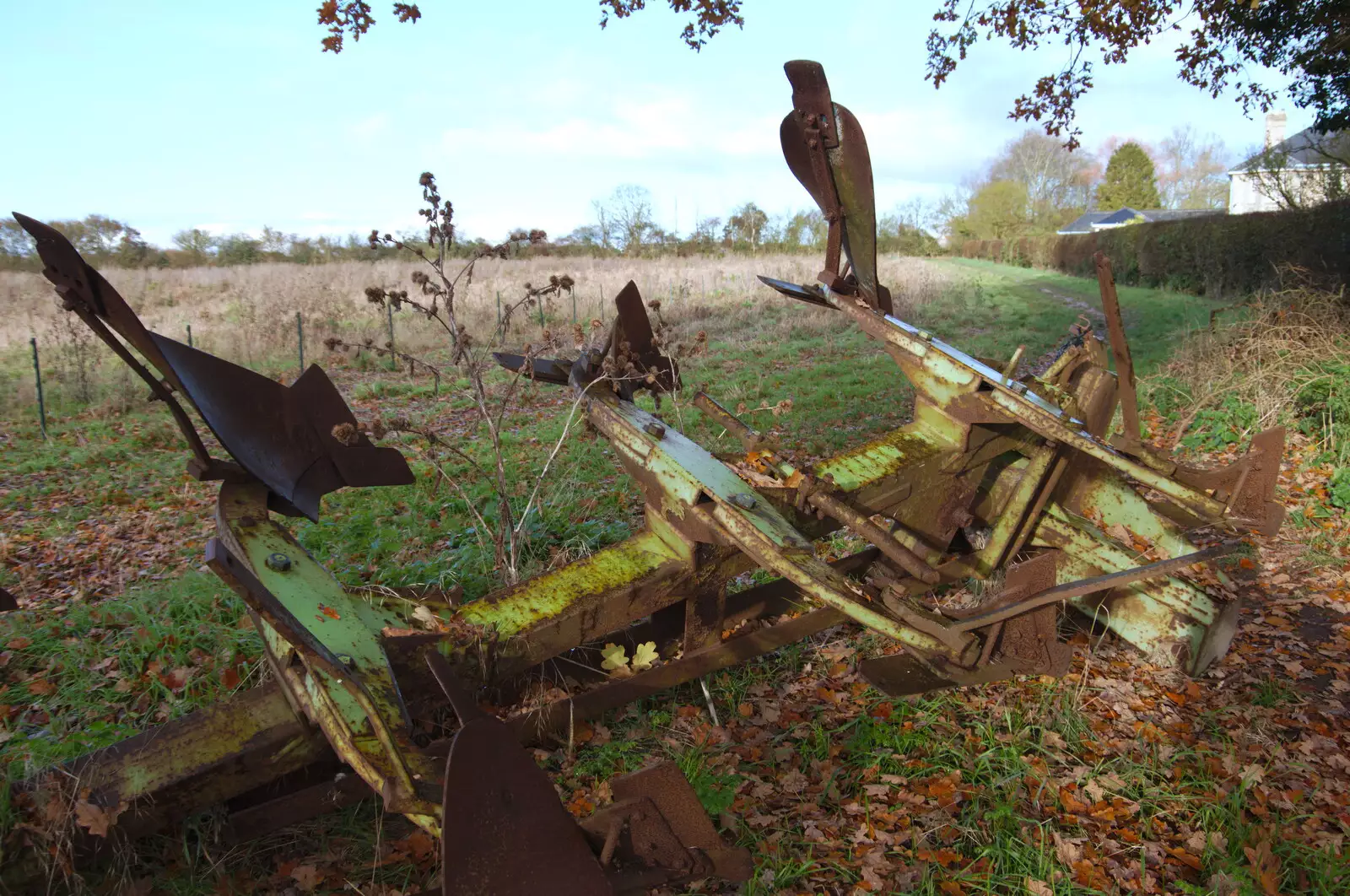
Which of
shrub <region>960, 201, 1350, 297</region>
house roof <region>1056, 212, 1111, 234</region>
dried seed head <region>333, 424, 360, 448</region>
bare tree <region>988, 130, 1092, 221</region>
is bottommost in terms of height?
dried seed head <region>333, 424, 360, 448</region>

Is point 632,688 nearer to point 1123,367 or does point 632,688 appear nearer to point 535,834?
point 535,834

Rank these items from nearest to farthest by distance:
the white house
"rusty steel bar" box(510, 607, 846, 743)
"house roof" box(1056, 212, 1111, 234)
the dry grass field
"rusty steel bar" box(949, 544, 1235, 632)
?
"rusty steel bar" box(949, 544, 1235, 632) < "rusty steel bar" box(510, 607, 846, 743) < the dry grass field < the white house < "house roof" box(1056, 212, 1111, 234)

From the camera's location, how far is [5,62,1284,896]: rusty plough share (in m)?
1.82

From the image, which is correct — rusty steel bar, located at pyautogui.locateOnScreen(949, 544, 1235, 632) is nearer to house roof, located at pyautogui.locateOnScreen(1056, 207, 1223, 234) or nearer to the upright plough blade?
the upright plough blade

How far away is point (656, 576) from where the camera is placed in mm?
2988

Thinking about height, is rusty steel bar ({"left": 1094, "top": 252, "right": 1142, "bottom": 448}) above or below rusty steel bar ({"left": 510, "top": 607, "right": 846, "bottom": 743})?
above

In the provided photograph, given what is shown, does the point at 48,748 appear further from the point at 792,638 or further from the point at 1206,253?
the point at 1206,253

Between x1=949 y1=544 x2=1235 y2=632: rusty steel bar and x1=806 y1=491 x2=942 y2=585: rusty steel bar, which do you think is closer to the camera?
x1=949 y1=544 x2=1235 y2=632: rusty steel bar

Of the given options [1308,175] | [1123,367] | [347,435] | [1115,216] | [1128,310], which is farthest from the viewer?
[1115,216]

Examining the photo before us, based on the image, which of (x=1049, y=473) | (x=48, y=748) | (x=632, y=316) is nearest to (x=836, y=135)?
(x=632, y=316)

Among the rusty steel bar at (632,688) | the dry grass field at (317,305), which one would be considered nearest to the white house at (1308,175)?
the dry grass field at (317,305)

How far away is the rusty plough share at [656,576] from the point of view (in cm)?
182

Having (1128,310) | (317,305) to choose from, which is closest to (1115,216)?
(1128,310)

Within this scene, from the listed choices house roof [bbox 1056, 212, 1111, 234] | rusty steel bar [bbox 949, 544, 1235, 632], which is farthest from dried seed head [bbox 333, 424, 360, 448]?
house roof [bbox 1056, 212, 1111, 234]
